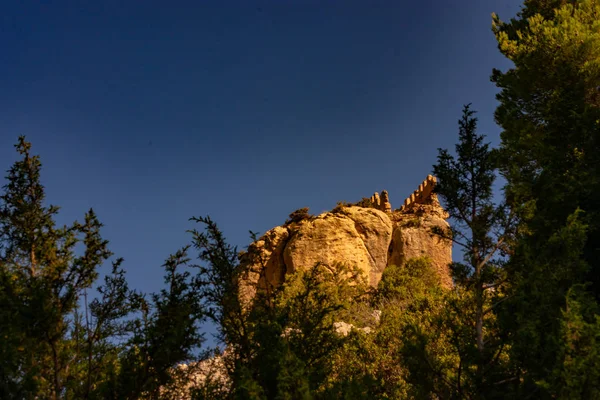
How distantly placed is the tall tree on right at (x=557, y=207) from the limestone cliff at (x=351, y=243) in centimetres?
2632

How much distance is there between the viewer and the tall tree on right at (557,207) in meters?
7.16

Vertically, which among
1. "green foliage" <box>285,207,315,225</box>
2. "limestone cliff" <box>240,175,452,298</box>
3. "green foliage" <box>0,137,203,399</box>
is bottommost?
"green foliage" <box>0,137,203,399</box>

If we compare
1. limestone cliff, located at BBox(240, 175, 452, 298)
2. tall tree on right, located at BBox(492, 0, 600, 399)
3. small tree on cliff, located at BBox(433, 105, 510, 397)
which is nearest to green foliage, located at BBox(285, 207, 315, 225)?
limestone cliff, located at BBox(240, 175, 452, 298)

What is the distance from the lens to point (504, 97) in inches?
778

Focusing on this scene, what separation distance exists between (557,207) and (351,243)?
33.0 metres

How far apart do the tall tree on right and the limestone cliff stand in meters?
26.3

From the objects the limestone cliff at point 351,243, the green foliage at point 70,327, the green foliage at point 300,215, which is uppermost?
the green foliage at point 300,215

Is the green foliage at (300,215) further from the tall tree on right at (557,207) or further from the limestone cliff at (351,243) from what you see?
the tall tree on right at (557,207)

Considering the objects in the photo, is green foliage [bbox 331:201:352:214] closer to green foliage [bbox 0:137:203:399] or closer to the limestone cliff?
the limestone cliff

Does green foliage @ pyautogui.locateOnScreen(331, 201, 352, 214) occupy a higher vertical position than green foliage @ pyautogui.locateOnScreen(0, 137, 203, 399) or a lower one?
higher

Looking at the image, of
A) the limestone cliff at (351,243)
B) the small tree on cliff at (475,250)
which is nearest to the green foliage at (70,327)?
the small tree on cliff at (475,250)

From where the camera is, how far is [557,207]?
11.2m

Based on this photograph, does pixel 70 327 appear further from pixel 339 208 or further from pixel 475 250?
pixel 339 208

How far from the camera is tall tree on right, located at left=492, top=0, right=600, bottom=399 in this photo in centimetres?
716
